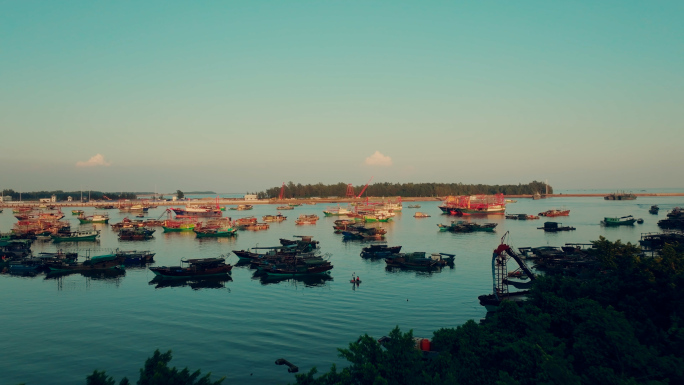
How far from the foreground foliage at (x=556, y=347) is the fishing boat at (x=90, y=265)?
41187 mm

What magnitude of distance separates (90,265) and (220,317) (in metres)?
25.8

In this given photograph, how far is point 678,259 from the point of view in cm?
2403

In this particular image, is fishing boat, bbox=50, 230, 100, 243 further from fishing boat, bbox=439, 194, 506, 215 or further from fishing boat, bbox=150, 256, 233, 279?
fishing boat, bbox=439, 194, 506, 215

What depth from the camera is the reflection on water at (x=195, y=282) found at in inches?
1693

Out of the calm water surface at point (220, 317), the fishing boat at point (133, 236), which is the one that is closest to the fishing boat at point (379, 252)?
the calm water surface at point (220, 317)

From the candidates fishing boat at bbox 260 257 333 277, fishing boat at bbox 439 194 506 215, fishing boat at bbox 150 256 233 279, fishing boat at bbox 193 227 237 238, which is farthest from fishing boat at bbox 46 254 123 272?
fishing boat at bbox 439 194 506 215

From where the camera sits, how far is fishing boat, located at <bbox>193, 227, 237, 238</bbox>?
8381cm

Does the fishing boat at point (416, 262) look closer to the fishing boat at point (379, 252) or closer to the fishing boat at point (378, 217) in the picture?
the fishing boat at point (379, 252)

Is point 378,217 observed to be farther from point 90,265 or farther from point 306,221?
point 90,265

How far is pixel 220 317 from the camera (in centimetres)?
3259

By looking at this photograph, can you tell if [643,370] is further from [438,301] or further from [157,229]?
[157,229]

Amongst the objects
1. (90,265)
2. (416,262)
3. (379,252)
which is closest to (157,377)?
(416,262)

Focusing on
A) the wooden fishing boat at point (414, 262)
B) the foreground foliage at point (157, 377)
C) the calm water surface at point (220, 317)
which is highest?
the foreground foliage at point (157, 377)

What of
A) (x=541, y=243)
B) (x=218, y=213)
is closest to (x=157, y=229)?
(x=218, y=213)
